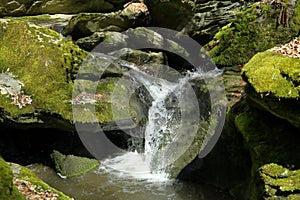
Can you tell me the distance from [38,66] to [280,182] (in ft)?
19.8

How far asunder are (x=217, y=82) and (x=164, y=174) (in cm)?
272

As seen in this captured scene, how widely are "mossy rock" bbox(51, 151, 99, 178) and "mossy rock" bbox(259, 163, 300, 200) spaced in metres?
4.68

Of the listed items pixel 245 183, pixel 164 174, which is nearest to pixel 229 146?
pixel 245 183

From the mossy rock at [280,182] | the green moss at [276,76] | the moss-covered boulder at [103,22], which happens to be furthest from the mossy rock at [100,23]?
the mossy rock at [280,182]

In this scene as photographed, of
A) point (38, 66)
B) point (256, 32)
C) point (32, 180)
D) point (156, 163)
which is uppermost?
point (256, 32)

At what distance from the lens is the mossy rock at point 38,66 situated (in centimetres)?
771

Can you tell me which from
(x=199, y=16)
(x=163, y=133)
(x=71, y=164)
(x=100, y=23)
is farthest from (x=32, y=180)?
(x=199, y=16)

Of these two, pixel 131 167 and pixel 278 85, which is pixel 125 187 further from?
pixel 278 85

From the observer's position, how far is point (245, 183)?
21.8 ft

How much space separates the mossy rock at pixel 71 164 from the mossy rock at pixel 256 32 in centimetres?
496

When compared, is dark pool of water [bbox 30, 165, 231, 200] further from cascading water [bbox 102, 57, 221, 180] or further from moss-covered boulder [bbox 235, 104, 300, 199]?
moss-covered boulder [bbox 235, 104, 300, 199]

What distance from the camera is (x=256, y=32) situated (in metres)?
9.38

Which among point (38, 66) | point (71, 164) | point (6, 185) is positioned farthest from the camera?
point (71, 164)

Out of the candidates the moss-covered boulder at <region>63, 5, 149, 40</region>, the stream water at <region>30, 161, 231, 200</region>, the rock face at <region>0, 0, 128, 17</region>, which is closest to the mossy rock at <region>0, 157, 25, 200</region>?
the stream water at <region>30, 161, 231, 200</region>
